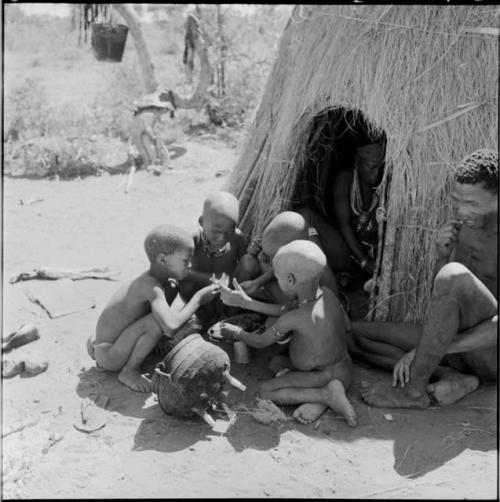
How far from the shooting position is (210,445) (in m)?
3.29

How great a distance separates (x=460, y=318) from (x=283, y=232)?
1096 millimetres

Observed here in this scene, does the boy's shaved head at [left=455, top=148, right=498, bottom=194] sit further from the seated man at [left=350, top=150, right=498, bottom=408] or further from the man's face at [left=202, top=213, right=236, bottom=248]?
the man's face at [left=202, top=213, right=236, bottom=248]

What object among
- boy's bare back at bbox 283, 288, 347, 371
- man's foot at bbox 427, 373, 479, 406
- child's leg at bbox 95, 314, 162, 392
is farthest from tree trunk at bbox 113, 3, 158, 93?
man's foot at bbox 427, 373, 479, 406

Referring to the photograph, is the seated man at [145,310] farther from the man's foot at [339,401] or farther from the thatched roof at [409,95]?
the thatched roof at [409,95]

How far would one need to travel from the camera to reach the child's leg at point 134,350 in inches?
148

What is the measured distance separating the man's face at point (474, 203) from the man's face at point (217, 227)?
1379 millimetres

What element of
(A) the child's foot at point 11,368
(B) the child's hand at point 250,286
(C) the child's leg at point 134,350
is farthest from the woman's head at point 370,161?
(A) the child's foot at point 11,368

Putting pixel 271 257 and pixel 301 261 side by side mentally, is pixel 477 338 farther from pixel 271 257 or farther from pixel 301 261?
pixel 271 257

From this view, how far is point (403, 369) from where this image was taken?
11.7 feet

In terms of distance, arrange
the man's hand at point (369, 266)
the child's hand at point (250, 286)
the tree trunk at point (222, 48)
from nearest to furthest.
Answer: the child's hand at point (250, 286) < the man's hand at point (369, 266) < the tree trunk at point (222, 48)

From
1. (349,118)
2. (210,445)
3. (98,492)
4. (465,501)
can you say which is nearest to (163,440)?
(210,445)

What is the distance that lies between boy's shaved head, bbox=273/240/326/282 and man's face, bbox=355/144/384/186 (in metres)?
1.68

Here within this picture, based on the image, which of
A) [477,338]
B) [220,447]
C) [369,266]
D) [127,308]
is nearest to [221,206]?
[127,308]

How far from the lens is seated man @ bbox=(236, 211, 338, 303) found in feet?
12.7
